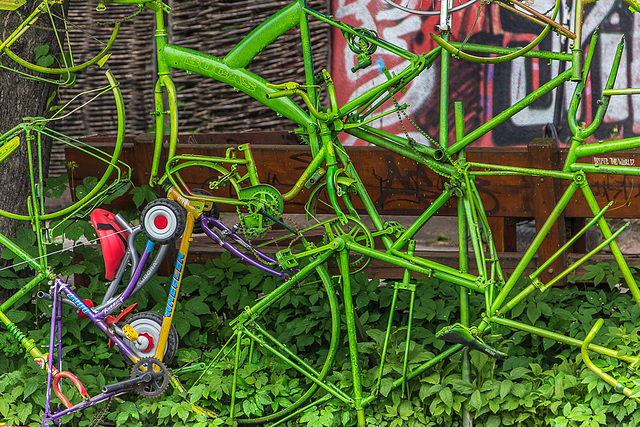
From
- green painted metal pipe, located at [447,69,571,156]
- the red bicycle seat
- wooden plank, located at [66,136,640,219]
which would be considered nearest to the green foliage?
wooden plank, located at [66,136,640,219]

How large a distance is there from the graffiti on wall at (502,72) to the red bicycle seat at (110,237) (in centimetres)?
431

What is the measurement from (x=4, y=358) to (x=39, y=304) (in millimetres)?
354

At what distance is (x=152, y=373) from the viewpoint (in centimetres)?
373

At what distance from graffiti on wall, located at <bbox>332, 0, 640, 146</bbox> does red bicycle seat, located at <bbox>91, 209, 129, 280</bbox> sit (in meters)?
4.31


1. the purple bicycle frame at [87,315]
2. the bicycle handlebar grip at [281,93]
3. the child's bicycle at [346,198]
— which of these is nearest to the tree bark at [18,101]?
the purple bicycle frame at [87,315]

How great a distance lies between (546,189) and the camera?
4316 mm

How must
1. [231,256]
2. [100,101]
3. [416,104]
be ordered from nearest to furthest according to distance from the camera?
[231,256], [416,104], [100,101]

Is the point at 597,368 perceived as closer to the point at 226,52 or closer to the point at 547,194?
the point at 547,194

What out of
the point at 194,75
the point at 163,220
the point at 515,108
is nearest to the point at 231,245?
the point at 163,220

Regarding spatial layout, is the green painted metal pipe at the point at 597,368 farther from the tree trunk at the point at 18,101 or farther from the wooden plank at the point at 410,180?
the tree trunk at the point at 18,101

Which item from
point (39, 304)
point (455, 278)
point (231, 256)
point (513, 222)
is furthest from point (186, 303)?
point (513, 222)

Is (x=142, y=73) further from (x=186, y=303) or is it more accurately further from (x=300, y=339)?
(x=300, y=339)

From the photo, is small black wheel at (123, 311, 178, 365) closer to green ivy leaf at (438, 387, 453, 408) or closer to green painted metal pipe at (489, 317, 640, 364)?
green ivy leaf at (438, 387, 453, 408)

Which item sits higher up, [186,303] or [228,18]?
[228,18]
